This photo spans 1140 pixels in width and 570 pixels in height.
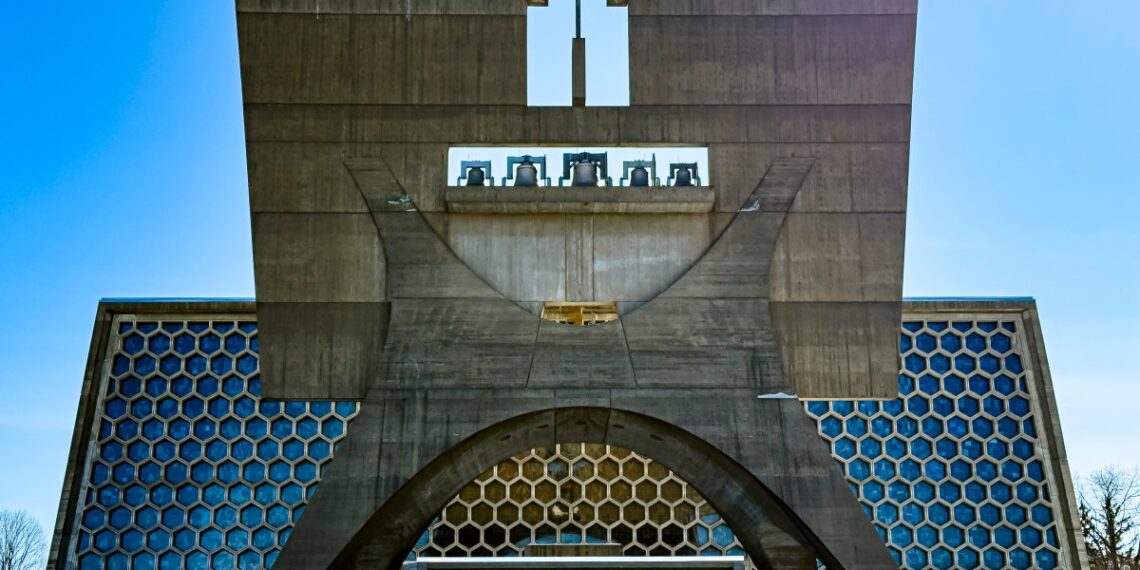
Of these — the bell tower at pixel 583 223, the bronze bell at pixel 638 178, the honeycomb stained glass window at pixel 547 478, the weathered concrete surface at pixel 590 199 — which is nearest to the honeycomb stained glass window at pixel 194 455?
the honeycomb stained glass window at pixel 547 478

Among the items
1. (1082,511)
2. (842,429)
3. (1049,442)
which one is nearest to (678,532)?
(842,429)

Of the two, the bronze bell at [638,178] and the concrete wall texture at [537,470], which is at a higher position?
the bronze bell at [638,178]

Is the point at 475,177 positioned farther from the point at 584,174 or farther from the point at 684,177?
the point at 684,177

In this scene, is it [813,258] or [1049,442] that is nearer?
[813,258]

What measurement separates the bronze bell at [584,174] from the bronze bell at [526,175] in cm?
39

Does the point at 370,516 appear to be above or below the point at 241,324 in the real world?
below

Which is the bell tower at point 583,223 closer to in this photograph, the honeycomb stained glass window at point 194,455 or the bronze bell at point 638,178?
the bronze bell at point 638,178

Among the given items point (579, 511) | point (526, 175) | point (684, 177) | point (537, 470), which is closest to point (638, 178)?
point (684, 177)

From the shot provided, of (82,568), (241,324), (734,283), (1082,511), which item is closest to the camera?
(734,283)

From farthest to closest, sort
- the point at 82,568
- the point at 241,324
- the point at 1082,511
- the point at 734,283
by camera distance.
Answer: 1. the point at 1082,511
2. the point at 241,324
3. the point at 82,568
4. the point at 734,283

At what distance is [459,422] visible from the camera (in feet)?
35.1

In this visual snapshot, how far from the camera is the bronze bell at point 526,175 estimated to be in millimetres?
11344

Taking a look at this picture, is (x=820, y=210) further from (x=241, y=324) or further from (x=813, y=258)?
(x=241, y=324)

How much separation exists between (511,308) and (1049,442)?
11.2 meters
